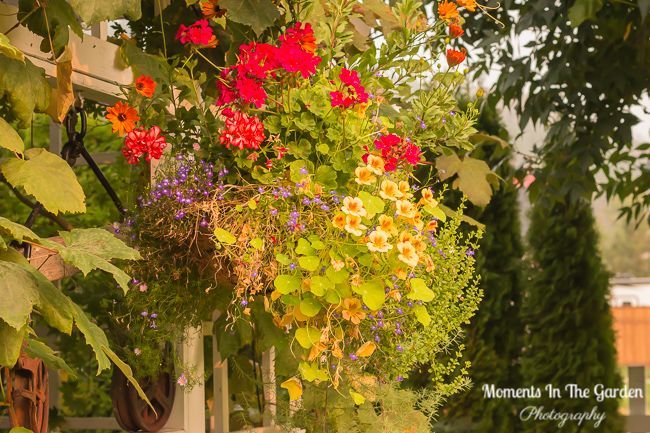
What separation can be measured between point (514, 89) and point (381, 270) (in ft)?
8.45

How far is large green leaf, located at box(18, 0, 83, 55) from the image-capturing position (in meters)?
1.39

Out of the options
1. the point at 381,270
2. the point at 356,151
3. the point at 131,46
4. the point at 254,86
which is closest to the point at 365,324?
the point at 381,270

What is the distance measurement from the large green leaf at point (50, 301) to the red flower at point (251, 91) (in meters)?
0.51

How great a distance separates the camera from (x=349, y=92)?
4.85 ft

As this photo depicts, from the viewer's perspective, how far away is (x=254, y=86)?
1.44 metres

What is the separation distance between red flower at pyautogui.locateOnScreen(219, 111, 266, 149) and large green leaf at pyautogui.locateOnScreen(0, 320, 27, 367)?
534 millimetres

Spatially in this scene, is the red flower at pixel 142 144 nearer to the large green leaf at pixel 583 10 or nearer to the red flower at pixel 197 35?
the red flower at pixel 197 35

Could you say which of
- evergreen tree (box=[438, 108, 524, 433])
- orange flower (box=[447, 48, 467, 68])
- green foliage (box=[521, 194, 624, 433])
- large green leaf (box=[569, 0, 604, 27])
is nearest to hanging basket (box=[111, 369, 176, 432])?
orange flower (box=[447, 48, 467, 68])

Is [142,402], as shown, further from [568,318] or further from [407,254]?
[568,318]

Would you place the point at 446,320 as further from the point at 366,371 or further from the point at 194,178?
the point at 194,178

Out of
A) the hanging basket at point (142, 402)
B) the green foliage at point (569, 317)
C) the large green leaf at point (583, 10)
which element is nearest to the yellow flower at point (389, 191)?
the hanging basket at point (142, 402)

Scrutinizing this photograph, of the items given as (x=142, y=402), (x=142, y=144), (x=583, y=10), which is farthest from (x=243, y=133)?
(x=583, y=10)

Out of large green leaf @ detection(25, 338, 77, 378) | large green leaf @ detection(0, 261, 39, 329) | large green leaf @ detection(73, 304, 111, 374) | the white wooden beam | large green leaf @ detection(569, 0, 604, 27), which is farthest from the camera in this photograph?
large green leaf @ detection(569, 0, 604, 27)

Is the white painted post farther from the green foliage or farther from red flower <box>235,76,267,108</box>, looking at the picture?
the green foliage
